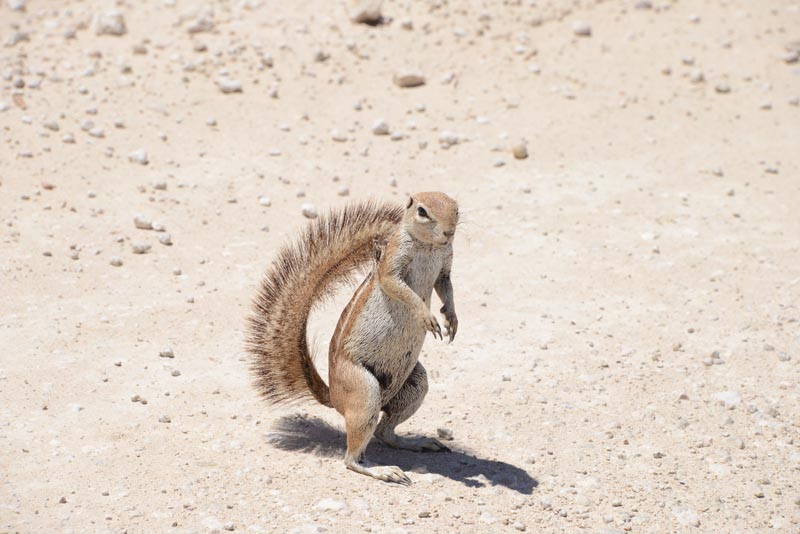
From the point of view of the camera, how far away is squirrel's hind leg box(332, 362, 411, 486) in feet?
15.5

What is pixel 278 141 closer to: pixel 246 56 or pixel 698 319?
pixel 246 56

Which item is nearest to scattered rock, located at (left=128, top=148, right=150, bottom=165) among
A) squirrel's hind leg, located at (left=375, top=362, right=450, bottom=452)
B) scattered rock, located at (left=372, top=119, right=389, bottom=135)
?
scattered rock, located at (left=372, top=119, right=389, bottom=135)

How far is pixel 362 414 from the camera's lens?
4727 millimetres

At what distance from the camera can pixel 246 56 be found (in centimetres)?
1046

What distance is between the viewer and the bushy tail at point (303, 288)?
192 inches

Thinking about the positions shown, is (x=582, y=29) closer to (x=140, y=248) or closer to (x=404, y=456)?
(x=140, y=248)

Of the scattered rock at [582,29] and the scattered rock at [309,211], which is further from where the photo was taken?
the scattered rock at [582,29]

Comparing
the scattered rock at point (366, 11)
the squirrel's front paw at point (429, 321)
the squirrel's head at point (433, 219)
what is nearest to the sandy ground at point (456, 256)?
the scattered rock at point (366, 11)

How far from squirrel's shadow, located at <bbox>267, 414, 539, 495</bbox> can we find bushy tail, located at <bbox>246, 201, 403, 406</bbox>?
236mm

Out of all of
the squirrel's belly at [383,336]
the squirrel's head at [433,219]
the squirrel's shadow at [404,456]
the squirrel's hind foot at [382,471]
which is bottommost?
the squirrel's shadow at [404,456]

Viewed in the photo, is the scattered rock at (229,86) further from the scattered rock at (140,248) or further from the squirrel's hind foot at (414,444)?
the squirrel's hind foot at (414,444)

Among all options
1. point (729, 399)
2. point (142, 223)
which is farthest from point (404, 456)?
point (142, 223)

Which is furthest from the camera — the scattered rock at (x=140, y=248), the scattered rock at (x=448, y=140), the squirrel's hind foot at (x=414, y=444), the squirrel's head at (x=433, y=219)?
the scattered rock at (x=448, y=140)

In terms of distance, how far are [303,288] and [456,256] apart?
9.60ft
